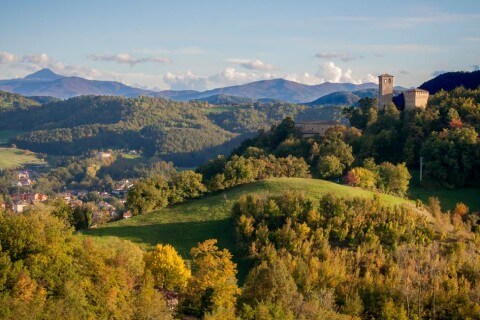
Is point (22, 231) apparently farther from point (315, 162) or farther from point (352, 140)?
point (352, 140)

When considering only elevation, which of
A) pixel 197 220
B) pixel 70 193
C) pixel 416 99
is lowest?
pixel 70 193

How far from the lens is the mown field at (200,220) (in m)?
35.3

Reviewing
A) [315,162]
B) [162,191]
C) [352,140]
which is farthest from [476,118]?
[162,191]

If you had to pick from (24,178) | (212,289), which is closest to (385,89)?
(212,289)

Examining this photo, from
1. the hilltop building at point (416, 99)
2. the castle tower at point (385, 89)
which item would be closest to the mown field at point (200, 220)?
the hilltop building at point (416, 99)

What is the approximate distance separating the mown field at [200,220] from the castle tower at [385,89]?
28.9 m

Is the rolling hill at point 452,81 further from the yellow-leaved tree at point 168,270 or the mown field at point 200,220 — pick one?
the yellow-leaved tree at point 168,270

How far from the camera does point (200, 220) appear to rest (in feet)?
129

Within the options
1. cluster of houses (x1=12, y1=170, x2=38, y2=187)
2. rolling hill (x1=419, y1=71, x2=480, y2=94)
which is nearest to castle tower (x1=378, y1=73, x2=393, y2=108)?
rolling hill (x1=419, y1=71, x2=480, y2=94)

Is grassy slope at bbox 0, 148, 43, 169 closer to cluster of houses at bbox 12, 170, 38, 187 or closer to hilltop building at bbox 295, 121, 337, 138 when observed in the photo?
cluster of houses at bbox 12, 170, 38, 187

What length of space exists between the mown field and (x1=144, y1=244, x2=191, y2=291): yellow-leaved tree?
513cm

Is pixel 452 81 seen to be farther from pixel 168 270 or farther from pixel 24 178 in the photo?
pixel 24 178

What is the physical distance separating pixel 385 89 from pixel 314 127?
10361 millimetres

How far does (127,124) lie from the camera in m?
191
